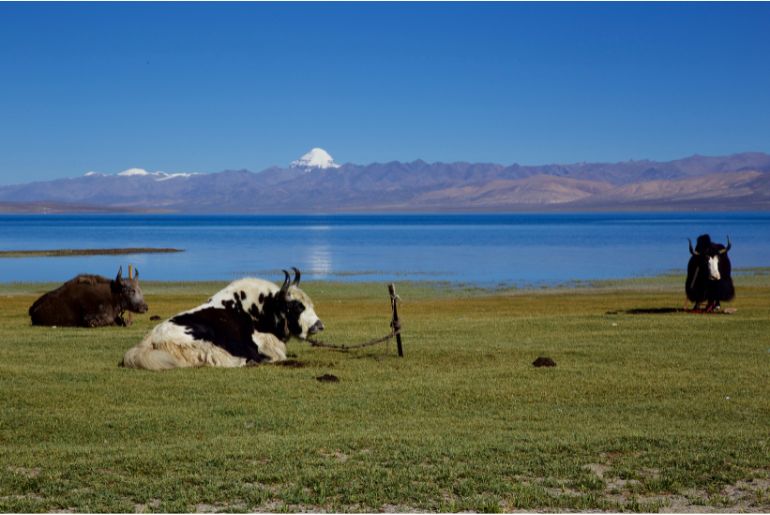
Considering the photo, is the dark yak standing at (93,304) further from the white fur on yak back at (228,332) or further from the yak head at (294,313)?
the yak head at (294,313)

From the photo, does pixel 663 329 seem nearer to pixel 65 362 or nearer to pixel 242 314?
pixel 242 314

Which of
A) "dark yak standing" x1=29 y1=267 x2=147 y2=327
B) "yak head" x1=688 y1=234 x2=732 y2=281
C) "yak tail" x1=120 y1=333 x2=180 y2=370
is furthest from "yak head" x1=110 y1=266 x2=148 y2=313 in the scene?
"yak head" x1=688 y1=234 x2=732 y2=281

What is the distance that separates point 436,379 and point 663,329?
387 inches

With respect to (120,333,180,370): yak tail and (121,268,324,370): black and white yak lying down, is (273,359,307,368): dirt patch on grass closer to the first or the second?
(121,268,324,370): black and white yak lying down

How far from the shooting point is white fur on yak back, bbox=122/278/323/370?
52.5 ft

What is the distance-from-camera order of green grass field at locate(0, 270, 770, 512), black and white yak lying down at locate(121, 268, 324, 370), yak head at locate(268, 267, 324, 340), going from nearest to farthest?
green grass field at locate(0, 270, 770, 512), black and white yak lying down at locate(121, 268, 324, 370), yak head at locate(268, 267, 324, 340)

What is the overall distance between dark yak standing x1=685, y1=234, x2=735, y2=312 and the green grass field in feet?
25.2

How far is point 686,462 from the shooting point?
9.55 metres

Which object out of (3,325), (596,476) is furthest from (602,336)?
(3,325)

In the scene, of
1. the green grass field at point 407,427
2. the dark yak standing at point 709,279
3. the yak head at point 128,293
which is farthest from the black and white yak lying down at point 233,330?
the dark yak standing at point 709,279

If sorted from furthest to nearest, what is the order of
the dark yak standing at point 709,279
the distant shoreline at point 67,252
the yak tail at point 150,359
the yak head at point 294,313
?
the distant shoreline at point 67,252
the dark yak standing at point 709,279
the yak head at point 294,313
the yak tail at point 150,359

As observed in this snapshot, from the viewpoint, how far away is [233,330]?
16.5 meters

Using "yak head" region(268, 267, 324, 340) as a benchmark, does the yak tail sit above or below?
below

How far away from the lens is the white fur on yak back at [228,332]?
16016 millimetres
